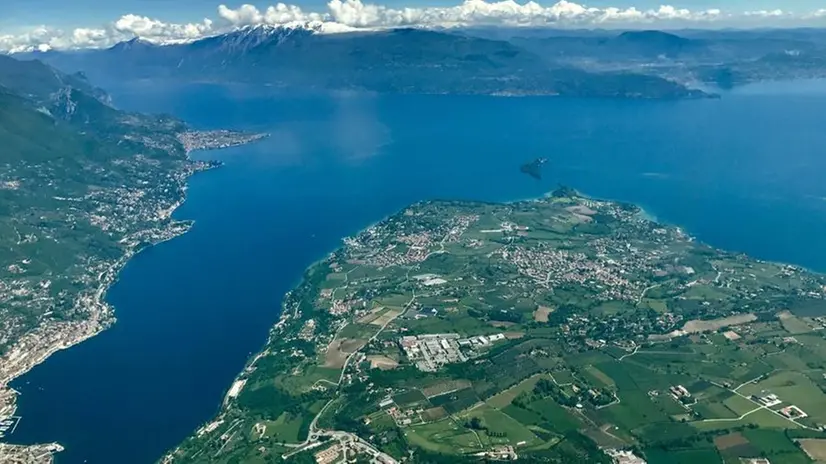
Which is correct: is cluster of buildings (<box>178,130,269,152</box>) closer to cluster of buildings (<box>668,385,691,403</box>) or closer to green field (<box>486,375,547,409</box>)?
green field (<box>486,375,547,409</box>)

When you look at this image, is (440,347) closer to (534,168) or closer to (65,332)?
(65,332)

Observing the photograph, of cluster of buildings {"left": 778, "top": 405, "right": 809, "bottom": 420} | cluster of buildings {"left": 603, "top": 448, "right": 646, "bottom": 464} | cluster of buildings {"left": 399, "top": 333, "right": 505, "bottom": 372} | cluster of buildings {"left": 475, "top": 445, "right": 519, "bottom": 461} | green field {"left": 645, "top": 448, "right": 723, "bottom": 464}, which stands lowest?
green field {"left": 645, "top": 448, "right": 723, "bottom": 464}

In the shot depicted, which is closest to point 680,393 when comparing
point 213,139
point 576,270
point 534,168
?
point 576,270

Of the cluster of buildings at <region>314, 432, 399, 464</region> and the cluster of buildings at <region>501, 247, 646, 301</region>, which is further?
the cluster of buildings at <region>501, 247, 646, 301</region>

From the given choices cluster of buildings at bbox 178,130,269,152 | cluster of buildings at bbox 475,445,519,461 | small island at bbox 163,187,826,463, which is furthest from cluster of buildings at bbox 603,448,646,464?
cluster of buildings at bbox 178,130,269,152

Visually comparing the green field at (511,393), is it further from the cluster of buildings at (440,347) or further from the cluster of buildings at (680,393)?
the cluster of buildings at (680,393)

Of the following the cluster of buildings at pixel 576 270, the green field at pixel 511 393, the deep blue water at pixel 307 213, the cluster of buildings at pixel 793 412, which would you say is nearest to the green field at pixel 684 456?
the cluster of buildings at pixel 793 412
